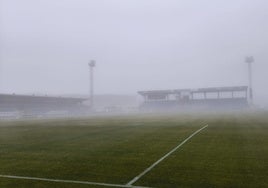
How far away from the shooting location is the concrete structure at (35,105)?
96.1 meters

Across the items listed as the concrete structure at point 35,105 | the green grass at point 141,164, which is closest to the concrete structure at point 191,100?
the concrete structure at point 35,105

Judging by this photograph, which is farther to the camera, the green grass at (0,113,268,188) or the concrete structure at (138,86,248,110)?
the concrete structure at (138,86,248,110)

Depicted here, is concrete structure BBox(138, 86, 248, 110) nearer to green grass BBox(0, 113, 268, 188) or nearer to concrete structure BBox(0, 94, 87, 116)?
concrete structure BBox(0, 94, 87, 116)

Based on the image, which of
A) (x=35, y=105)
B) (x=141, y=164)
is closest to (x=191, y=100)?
(x=35, y=105)

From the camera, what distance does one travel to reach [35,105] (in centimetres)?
10775

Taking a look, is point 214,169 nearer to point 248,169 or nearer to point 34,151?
point 248,169

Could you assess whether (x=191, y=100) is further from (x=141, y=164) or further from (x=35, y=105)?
(x=141, y=164)

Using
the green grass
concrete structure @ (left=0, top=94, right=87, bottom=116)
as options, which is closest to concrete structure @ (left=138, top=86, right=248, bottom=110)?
concrete structure @ (left=0, top=94, right=87, bottom=116)

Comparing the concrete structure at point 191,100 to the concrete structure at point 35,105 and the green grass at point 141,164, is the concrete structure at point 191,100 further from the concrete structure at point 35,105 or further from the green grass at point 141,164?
the green grass at point 141,164

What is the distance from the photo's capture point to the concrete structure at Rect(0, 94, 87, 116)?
96062mm

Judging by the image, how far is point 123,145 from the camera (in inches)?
700

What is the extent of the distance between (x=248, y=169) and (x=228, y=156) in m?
2.71

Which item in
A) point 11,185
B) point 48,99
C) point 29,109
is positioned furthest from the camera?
point 48,99

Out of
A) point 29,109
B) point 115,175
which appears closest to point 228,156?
point 115,175
